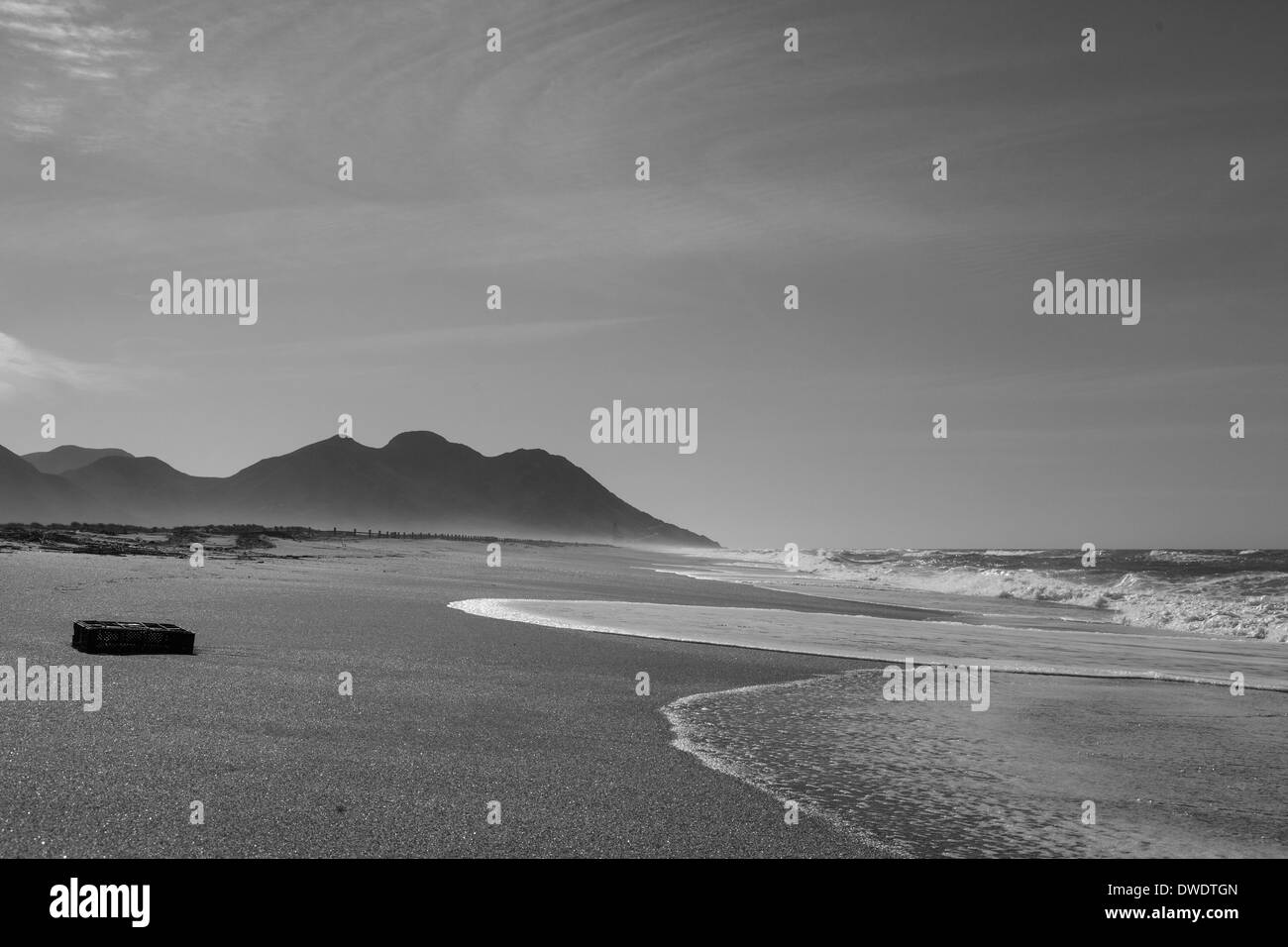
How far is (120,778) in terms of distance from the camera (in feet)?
19.1

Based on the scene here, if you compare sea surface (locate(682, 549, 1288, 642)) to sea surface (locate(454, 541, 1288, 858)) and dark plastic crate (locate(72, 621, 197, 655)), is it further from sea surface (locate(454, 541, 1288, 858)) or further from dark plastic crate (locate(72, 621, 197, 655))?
dark plastic crate (locate(72, 621, 197, 655))

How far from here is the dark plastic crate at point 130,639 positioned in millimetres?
10398

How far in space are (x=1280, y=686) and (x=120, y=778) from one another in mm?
15533

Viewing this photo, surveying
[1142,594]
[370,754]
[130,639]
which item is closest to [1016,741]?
[370,754]

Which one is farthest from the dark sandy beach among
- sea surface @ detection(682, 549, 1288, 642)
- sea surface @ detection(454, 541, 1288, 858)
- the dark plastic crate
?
sea surface @ detection(682, 549, 1288, 642)

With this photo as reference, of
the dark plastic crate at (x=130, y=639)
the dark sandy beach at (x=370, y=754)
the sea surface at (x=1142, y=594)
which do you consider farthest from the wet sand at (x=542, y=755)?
the sea surface at (x=1142, y=594)

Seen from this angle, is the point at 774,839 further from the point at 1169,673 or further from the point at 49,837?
the point at 1169,673

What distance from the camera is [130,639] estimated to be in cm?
1056

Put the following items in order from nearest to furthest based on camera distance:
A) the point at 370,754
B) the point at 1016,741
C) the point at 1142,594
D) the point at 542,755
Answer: the point at 370,754, the point at 542,755, the point at 1016,741, the point at 1142,594

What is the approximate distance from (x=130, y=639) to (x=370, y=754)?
5230 millimetres

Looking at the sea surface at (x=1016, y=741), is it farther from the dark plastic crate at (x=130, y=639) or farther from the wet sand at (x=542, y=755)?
the dark plastic crate at (x=130, y=639)

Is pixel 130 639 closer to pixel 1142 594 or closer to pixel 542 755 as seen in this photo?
pixel 542 755
